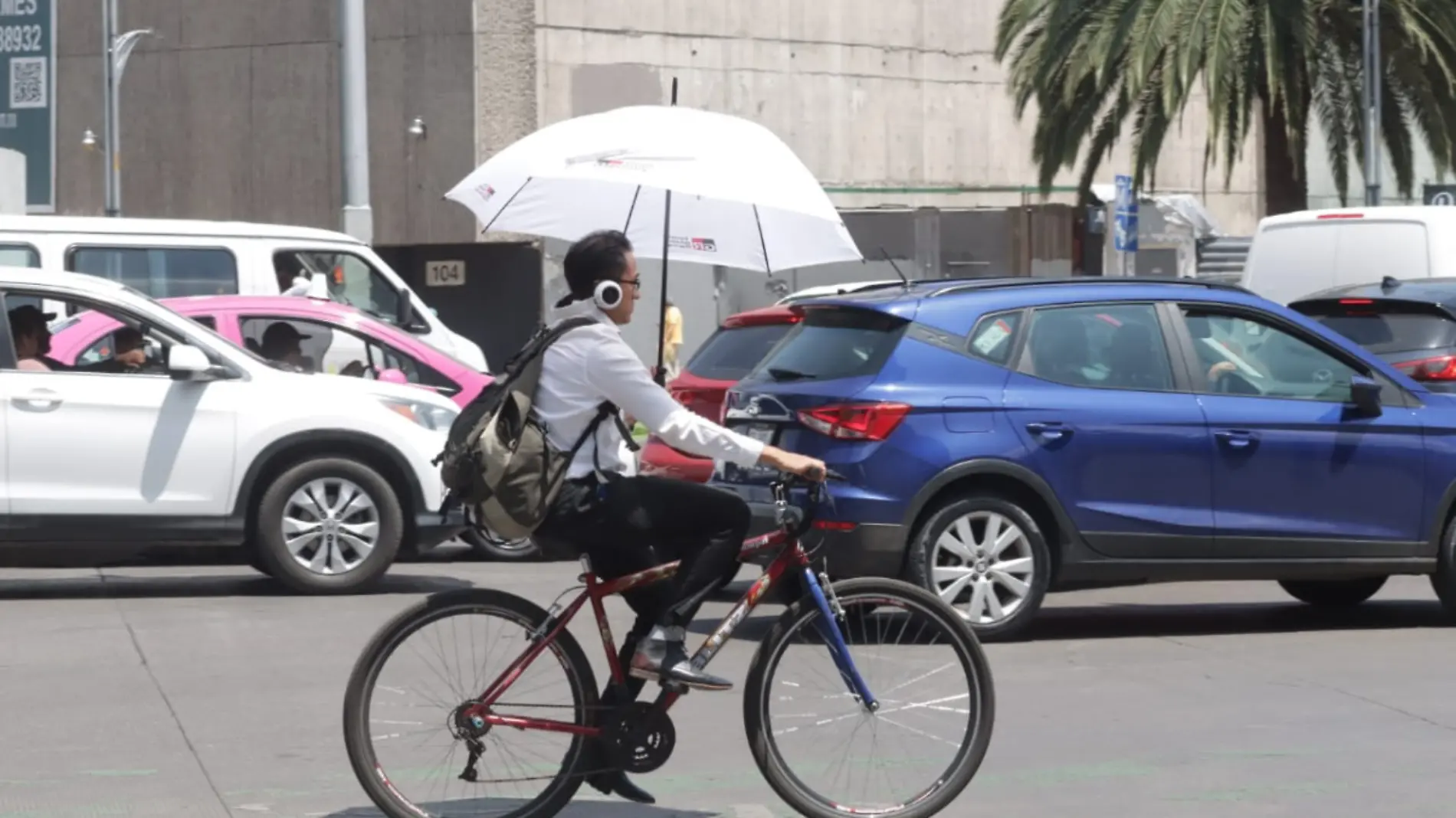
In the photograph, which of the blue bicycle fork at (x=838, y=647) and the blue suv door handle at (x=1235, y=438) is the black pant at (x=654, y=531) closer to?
the blue bicycle fork at (x=838, y=647)

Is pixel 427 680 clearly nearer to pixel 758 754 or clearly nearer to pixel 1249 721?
pixel 758 754

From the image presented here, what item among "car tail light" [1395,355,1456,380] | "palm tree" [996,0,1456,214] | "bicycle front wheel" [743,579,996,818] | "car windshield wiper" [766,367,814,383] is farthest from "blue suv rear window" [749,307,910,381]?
"palm tree" [996,0,1456,214]

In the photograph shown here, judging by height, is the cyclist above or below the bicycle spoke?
above

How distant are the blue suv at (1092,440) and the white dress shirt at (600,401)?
12.0 ft

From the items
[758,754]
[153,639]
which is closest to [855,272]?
[153,639]

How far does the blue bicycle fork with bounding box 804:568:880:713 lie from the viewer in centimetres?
588

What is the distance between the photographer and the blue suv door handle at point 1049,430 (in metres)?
9.70

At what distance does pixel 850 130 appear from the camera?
3397 centimetres

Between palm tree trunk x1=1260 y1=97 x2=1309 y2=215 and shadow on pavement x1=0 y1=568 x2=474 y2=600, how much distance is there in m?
14.8

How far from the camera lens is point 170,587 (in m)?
12.1

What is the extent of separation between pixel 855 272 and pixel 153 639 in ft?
78.2

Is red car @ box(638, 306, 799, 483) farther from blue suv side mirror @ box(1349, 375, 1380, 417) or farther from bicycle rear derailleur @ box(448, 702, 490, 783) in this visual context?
bicycle rear derailleur @ box(448, 702, 490, 783)

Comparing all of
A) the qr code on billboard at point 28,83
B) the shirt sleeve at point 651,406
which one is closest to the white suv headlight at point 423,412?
the shirt sleeve at point 651,406

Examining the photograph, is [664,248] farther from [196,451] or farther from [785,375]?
[196,451]
